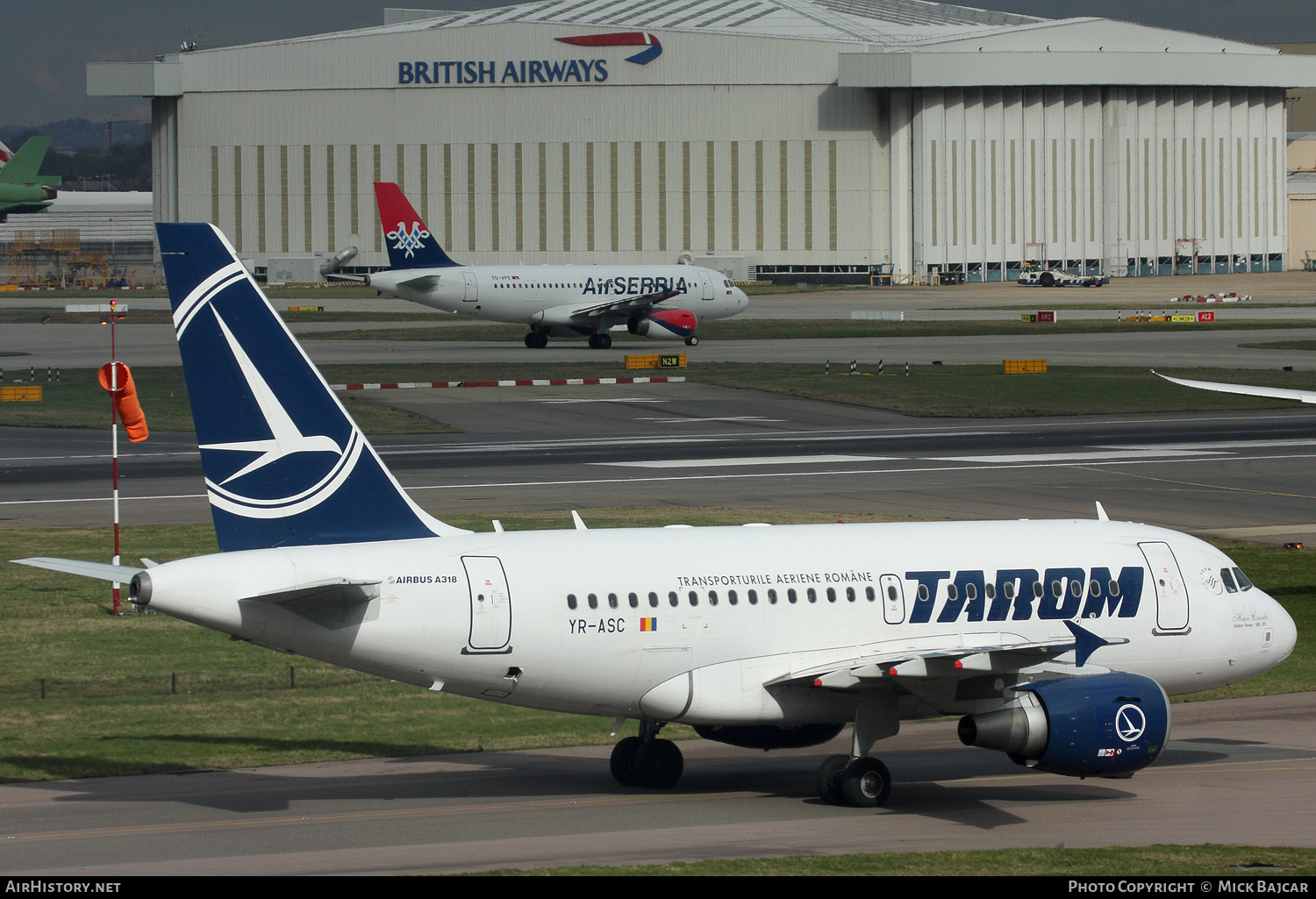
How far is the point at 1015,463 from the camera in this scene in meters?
56.4

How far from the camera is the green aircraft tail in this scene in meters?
184

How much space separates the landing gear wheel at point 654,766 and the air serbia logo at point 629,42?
158116 mm

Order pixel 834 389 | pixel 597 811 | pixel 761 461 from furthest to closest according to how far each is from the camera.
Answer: pixel 834 389 → pixel 761 461 → pixel 597 811

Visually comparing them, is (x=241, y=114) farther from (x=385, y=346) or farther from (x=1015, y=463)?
(x=1015, y=463)

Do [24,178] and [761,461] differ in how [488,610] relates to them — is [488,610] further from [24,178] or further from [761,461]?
[24,178]

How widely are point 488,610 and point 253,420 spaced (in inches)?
150

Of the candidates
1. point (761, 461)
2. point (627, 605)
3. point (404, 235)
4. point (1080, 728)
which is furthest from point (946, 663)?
point (404, 235)

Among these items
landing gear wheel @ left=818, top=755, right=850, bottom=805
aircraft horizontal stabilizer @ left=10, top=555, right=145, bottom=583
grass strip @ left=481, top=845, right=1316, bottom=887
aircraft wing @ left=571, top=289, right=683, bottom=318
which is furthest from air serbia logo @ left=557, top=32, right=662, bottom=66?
grass strip @ left=481, top=845, right=1316, bottom=887

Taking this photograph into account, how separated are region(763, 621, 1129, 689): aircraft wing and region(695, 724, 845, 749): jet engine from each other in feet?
5.25

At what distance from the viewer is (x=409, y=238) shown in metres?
102

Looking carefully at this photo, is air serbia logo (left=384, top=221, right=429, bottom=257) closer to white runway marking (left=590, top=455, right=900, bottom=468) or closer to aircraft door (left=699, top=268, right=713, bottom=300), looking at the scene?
aircraft door (left=699, top=268, right=713, bottom=300)

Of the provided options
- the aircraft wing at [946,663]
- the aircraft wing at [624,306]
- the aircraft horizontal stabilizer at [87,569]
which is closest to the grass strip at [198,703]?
the aircraft horizontal stabilizer at [87,569]

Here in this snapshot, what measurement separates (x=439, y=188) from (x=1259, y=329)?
9152cm
